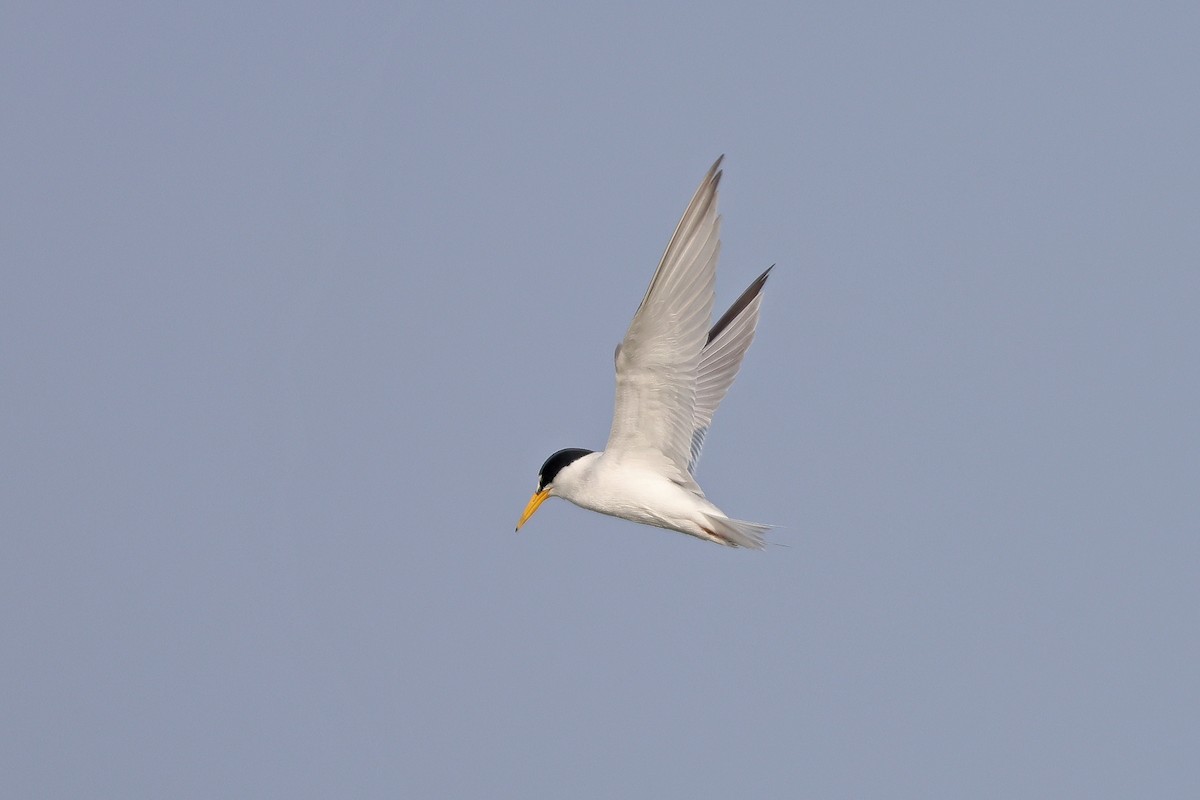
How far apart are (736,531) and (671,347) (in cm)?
186

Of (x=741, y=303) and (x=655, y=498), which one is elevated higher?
(x=741, y=303)

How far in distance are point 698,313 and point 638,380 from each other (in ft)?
3.34

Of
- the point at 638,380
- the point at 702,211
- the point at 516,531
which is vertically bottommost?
the point at 516,531

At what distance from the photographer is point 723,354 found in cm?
1712

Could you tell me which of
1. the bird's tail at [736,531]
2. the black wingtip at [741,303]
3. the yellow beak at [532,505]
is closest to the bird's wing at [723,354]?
the black wingtip at [741,303]

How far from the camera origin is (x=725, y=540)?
13.6m

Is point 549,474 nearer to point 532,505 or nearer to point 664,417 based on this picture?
point 532,505

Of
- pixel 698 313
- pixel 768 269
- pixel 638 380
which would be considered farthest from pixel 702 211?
pixel 768 269

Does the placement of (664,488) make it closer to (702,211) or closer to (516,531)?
(516,531)

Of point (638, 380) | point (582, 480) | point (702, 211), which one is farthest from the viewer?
point (582, 480)

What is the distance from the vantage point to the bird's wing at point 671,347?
38.9ft

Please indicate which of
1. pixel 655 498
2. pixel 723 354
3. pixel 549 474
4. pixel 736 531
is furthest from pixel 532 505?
pixel 723 354

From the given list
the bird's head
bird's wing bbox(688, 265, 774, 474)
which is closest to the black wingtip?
bird's wing bbox(688, 265, 774, 474)

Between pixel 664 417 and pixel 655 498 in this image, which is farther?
pixel 655 498
